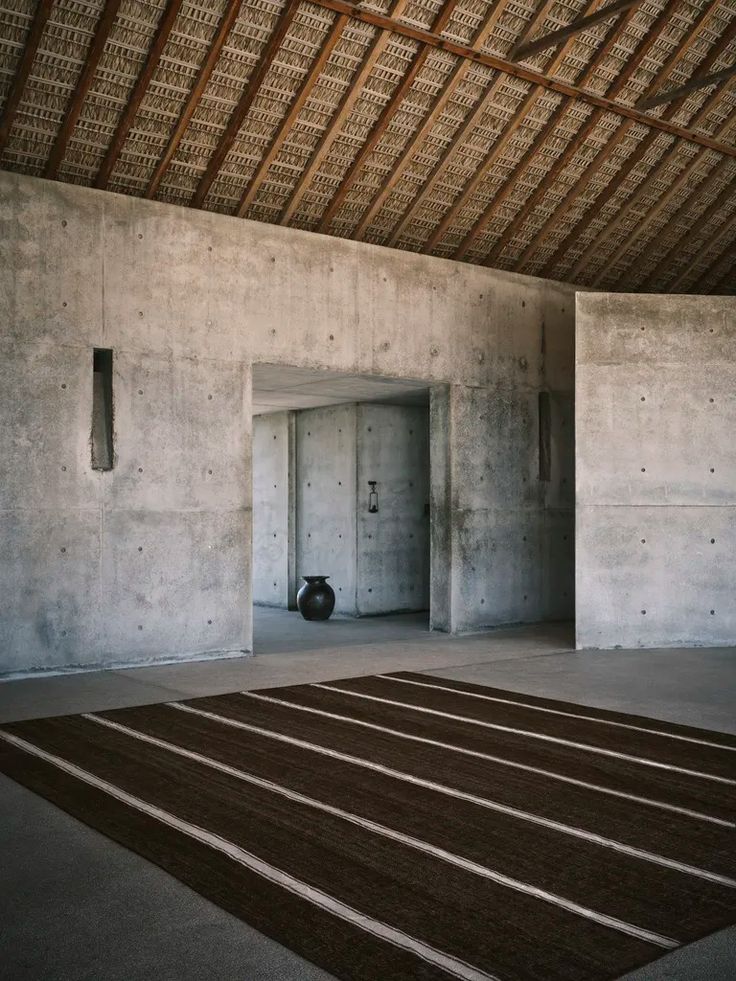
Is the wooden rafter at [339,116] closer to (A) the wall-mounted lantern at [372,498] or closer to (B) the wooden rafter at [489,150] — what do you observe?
(B) the wooden rafter at [489,150]

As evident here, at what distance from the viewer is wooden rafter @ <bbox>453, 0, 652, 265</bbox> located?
23.3ft

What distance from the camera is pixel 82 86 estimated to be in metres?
5.91

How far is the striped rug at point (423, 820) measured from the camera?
2.51 m

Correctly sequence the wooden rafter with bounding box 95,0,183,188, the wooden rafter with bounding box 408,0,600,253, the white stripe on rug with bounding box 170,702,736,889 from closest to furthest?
the white stripe on rug with bounding box 170,702,736,889 → the wooden rafter with bounding box 95,0,183,188 → the wooden rafter with bounding box 408,0,600,253

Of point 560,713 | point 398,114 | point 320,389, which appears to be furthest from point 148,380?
point 560,713

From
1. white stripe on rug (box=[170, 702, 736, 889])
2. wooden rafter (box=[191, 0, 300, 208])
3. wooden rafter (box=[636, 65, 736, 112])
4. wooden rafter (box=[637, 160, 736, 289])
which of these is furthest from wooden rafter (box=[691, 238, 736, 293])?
white stripe on rug (box=[170, 702, 736, 889])

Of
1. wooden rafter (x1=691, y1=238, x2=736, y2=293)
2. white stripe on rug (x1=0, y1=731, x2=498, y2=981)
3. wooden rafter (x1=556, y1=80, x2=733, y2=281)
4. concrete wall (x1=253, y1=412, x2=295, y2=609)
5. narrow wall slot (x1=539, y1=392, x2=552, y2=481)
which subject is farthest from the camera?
concrete wall (x1=253, y1=412, x2=295, y2=609)

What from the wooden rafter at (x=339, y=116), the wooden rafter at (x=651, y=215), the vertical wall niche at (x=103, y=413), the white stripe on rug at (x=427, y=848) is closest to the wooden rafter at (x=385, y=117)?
the wooden rafter at (x=339, y=116)

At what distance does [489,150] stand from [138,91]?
2.86m

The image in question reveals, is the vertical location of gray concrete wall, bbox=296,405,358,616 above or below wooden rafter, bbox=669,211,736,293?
below

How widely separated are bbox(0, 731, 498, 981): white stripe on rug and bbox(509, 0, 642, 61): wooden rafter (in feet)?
18.0

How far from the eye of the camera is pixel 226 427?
713cm

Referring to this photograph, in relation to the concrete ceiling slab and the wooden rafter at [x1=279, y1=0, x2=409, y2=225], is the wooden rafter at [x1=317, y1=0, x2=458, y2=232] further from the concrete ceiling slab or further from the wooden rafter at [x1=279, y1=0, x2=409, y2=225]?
the concrete ceiling slab

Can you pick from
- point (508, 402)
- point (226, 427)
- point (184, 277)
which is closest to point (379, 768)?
point (226, 427)
